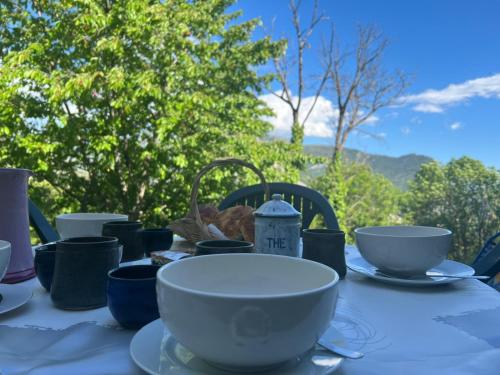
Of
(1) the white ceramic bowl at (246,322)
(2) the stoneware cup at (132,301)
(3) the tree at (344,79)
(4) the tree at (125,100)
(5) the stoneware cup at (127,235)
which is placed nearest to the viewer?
(1) the white ceramic bowl at (246,322)

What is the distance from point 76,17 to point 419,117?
8.41 m

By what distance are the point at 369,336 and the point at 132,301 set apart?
0.94 feet

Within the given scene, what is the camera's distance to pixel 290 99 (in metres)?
7.81

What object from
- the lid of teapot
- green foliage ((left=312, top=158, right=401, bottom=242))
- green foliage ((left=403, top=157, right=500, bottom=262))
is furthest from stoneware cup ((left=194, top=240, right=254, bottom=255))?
green foliage ((left=312, top=158, right=401, bottom=242))

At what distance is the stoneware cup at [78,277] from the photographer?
548 mm

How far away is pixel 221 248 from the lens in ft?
1.99

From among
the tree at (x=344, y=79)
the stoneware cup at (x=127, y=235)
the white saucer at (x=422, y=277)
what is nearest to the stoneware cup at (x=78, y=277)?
the stoneware cup at (x=127, y=235)

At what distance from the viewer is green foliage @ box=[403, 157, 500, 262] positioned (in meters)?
4.54

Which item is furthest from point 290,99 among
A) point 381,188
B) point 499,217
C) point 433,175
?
point 499,217

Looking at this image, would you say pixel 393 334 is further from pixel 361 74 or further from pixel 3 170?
pixel 361 74

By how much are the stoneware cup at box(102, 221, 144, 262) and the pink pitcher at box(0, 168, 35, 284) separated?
16 centimetres

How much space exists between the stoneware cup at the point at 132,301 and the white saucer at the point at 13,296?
16 cm

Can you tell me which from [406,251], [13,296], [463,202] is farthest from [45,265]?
[463,202]

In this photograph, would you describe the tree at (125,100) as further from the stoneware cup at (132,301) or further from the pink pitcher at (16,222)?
the stoneware cup at (132,301)
